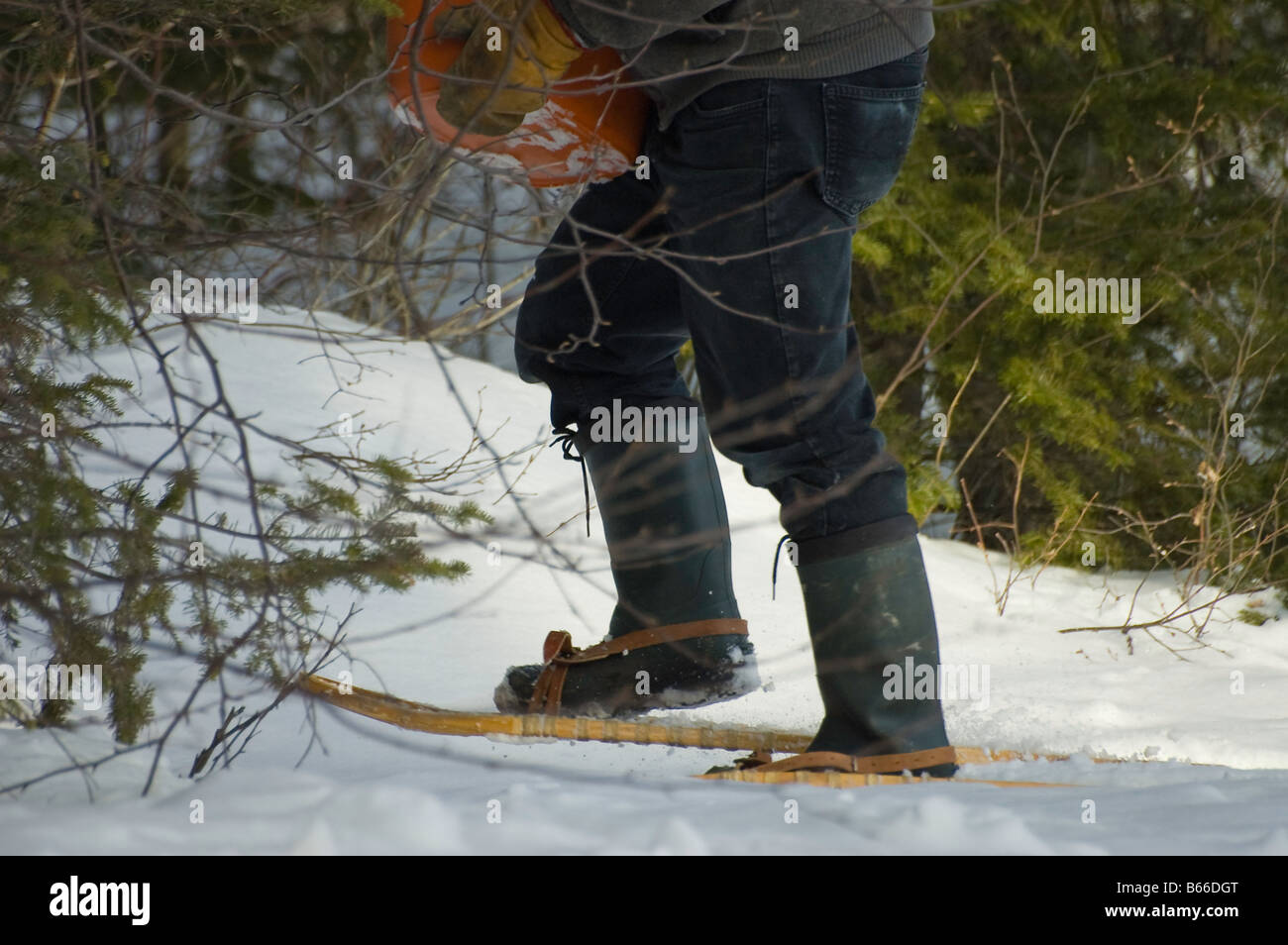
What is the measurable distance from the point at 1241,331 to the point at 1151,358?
0.36 m

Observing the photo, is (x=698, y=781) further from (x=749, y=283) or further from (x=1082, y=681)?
(x=1082, y=681)

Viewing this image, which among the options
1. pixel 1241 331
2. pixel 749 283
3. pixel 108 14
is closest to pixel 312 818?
pixel 749 283

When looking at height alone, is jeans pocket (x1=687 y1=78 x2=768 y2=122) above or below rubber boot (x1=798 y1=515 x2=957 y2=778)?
above

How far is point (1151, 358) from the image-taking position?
14.8ft

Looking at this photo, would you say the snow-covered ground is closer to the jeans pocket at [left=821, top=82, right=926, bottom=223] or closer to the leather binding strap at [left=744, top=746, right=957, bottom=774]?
the leather binding strap at [left=744, top=746, right=957, bottom=774]

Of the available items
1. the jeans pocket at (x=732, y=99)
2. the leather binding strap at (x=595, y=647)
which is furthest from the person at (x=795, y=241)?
the leather binding strap at (x=595, y=647)

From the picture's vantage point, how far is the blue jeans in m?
1.50

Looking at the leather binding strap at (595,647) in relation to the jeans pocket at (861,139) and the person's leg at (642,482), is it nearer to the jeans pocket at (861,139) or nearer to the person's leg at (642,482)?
the person's leg at (642,482)

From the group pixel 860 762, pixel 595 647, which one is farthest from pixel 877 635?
pixel 595 647

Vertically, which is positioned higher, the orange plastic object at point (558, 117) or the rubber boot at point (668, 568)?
the orange plastic object at point (558, 117)

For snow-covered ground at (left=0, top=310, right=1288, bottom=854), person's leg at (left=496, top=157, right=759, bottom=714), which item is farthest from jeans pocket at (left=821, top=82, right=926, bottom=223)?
snow-covered ground at (left=0, top=310, right=1288, bottom=854)

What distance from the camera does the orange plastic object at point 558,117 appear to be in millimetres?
1535

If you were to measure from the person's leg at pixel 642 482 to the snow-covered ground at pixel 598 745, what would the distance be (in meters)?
0.13

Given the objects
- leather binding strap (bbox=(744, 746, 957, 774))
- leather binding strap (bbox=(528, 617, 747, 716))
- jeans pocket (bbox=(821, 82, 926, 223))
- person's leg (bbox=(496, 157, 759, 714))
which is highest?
jeans pocket (bbox=(821, 82, 926, 223))
